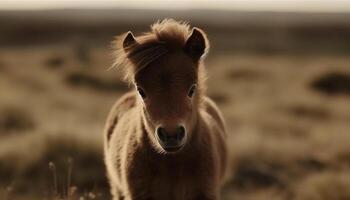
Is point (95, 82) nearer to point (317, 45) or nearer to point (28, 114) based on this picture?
point (28, 114)

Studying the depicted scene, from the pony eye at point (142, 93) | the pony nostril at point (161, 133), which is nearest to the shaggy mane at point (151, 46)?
the pony eye at point (142, 93)

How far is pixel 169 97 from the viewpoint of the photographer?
581 cm

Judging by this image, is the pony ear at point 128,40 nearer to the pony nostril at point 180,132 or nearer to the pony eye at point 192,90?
the pony eye at point 192,90

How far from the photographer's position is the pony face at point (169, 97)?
18.4 feet

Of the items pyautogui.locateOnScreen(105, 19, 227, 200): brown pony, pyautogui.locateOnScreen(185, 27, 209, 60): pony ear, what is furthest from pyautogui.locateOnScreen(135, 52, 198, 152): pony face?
pyautogui.locateOnScreen(185, 27, 209, 60): pony ear

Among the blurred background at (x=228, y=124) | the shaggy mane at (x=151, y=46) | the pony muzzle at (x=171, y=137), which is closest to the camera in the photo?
the pony muzzle at (x=171, y=137)

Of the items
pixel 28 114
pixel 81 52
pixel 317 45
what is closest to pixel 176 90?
pixel 28 114

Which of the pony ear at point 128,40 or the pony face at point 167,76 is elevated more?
the pony ear at point 128,40

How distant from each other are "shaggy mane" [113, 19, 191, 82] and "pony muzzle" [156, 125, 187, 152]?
70 centimetres

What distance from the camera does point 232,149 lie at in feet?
43.9

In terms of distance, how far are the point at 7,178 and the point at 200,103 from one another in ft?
19.2

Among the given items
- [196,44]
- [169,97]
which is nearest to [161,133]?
[169,97]

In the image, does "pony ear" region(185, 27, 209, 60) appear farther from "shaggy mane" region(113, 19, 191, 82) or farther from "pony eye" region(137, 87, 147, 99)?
"pony eye" region(137, 87, 147, 99)

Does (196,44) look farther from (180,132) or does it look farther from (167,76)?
(180,132)
